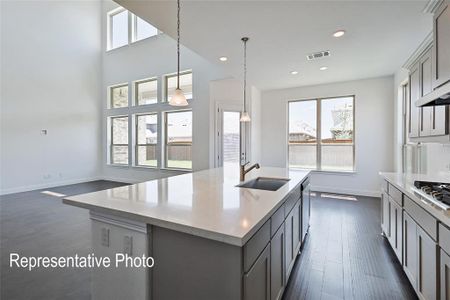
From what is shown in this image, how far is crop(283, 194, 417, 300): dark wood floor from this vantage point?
2004mm

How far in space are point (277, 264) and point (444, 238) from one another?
3.38 feet

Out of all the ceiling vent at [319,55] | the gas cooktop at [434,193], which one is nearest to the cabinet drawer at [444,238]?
the gas cooktop at [434,193]

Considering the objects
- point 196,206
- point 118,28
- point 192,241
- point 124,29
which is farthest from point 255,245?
A: point 118,28

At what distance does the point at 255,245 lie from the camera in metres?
1.24

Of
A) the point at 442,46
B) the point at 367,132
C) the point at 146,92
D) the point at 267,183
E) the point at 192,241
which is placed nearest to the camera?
the point at 192,241

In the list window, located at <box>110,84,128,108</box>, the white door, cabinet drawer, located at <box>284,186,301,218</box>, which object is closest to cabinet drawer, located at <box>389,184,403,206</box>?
cabinet drawer, located at <box>284,186,301,218</box>

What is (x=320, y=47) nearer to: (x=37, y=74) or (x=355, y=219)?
(x=355, y=219)

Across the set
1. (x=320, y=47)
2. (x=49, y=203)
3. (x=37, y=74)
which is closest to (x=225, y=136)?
(x=320, y=47)

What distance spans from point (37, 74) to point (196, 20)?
5750 mm

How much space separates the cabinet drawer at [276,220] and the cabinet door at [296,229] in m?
0.56

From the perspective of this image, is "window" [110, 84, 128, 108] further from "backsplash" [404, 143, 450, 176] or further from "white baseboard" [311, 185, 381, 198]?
"backsplash" [404, 143, 450, 176]

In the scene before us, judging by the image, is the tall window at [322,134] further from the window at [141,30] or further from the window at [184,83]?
the window at [141,30]

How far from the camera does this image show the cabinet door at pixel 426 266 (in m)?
1.49

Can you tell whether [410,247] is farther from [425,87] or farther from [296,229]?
[425,87]
